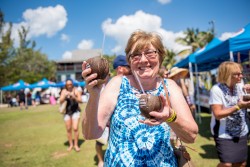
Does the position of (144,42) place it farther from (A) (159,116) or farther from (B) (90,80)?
(A) (159,116)

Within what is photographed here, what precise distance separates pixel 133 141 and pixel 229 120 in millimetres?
2133

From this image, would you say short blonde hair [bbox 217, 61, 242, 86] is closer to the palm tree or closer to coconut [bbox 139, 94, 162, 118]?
coconut [bbox 139, 94, 162, 118]

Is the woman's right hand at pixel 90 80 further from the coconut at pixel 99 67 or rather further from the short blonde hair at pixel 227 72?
the short blonde hair at pixel 227 72

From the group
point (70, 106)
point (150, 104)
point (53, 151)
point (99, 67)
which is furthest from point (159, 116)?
point (53, 151)

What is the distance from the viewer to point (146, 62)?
5.74ft

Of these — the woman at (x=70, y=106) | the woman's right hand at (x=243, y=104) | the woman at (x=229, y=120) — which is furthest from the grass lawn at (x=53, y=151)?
the woman's right hand at (x=243, y=104)

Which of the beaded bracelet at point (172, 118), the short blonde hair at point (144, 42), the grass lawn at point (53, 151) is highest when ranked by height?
the short blonde hair at point (144, 42)

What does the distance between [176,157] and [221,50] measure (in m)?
5.31

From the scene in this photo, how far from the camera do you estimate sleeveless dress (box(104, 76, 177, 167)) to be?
168cm

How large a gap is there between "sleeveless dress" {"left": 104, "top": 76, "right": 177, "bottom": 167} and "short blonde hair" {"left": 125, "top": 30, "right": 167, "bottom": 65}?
43 centimetres

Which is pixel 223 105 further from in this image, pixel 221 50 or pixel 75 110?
pixel 75 110

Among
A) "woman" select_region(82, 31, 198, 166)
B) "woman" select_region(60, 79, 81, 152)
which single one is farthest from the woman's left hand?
"woman" select_region(60, 79, 81, 152)

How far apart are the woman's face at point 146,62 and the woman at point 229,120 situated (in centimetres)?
182

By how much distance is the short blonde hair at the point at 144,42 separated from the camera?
1.80 m
